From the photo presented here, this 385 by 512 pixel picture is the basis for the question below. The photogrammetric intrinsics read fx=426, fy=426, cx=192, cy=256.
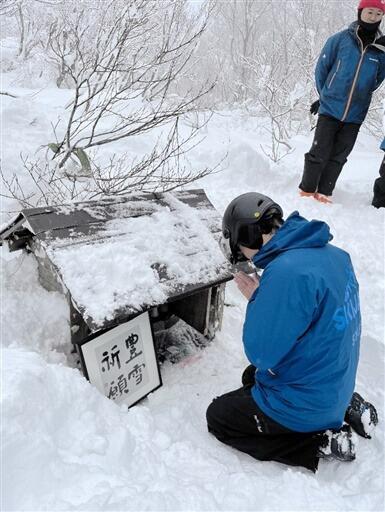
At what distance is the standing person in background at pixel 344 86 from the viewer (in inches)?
192

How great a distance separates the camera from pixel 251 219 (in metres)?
2.33

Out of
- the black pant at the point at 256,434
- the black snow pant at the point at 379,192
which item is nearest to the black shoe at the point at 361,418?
the black pant at the point at 256,434

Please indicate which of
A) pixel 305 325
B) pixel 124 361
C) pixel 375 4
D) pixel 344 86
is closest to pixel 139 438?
pixel 124 361

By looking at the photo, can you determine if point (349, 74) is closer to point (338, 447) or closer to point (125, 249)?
point (125, 249)

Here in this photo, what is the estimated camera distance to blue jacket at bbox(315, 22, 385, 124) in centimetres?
495

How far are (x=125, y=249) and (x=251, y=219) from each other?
0.89m

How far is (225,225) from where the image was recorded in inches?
98.3

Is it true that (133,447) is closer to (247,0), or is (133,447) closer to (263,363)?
(263,363)

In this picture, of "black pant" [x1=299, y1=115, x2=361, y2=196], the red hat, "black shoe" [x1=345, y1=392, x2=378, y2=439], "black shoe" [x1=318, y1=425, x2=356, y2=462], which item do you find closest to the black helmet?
"black shoe" [x1=318, y1=425, x2=356, y2=462]

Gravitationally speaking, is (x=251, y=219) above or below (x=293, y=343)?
above

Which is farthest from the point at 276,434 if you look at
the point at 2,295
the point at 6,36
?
the point at 6,36

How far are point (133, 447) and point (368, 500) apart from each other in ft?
4.17

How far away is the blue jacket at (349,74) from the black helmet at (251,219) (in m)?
3.41

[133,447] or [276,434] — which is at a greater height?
[133,447]
